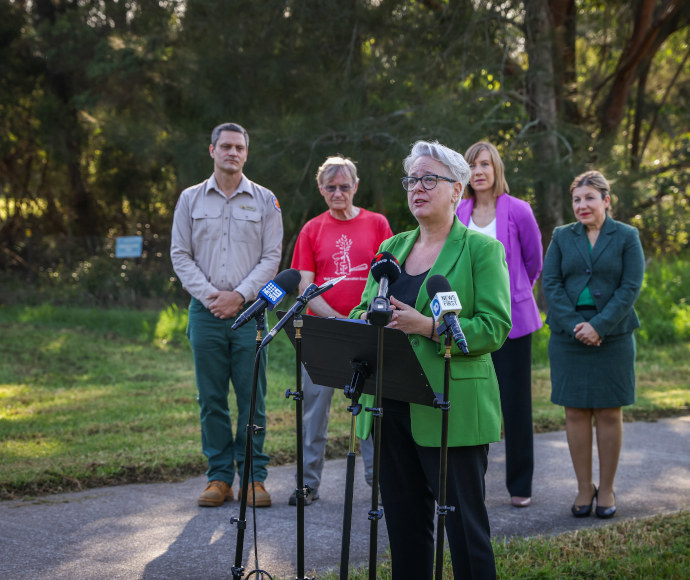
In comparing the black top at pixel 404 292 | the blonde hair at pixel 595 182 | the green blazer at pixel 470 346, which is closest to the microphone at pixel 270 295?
the black top at pixel 404 292

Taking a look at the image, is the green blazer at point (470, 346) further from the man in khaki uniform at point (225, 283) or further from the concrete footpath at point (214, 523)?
the man in khaki uniform at point (225, 283)

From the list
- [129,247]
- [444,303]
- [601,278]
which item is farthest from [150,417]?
[129,247]

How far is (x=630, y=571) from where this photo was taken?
4.22m

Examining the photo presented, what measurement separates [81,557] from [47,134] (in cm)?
1773

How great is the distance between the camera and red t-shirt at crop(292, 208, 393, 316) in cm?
576

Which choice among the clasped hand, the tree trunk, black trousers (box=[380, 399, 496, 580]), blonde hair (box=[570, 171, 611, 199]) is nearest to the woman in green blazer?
black trousers (box=[380, 399, 496, 580])

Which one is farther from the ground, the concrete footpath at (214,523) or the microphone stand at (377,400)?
the microphone stand at (377,400)

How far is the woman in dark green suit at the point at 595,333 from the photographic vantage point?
5.45m

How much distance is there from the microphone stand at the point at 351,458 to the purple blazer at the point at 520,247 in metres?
2.74

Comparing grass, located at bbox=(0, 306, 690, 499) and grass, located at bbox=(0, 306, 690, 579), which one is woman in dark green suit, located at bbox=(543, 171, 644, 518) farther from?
grass, located at bbox=(0, 306, 690, 499)

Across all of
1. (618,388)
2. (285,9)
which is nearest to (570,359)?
(618,388)

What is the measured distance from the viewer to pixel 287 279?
11.0ft

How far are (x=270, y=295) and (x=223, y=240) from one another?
2.50 metres

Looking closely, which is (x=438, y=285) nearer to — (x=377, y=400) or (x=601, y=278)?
(x=377, y=400)
